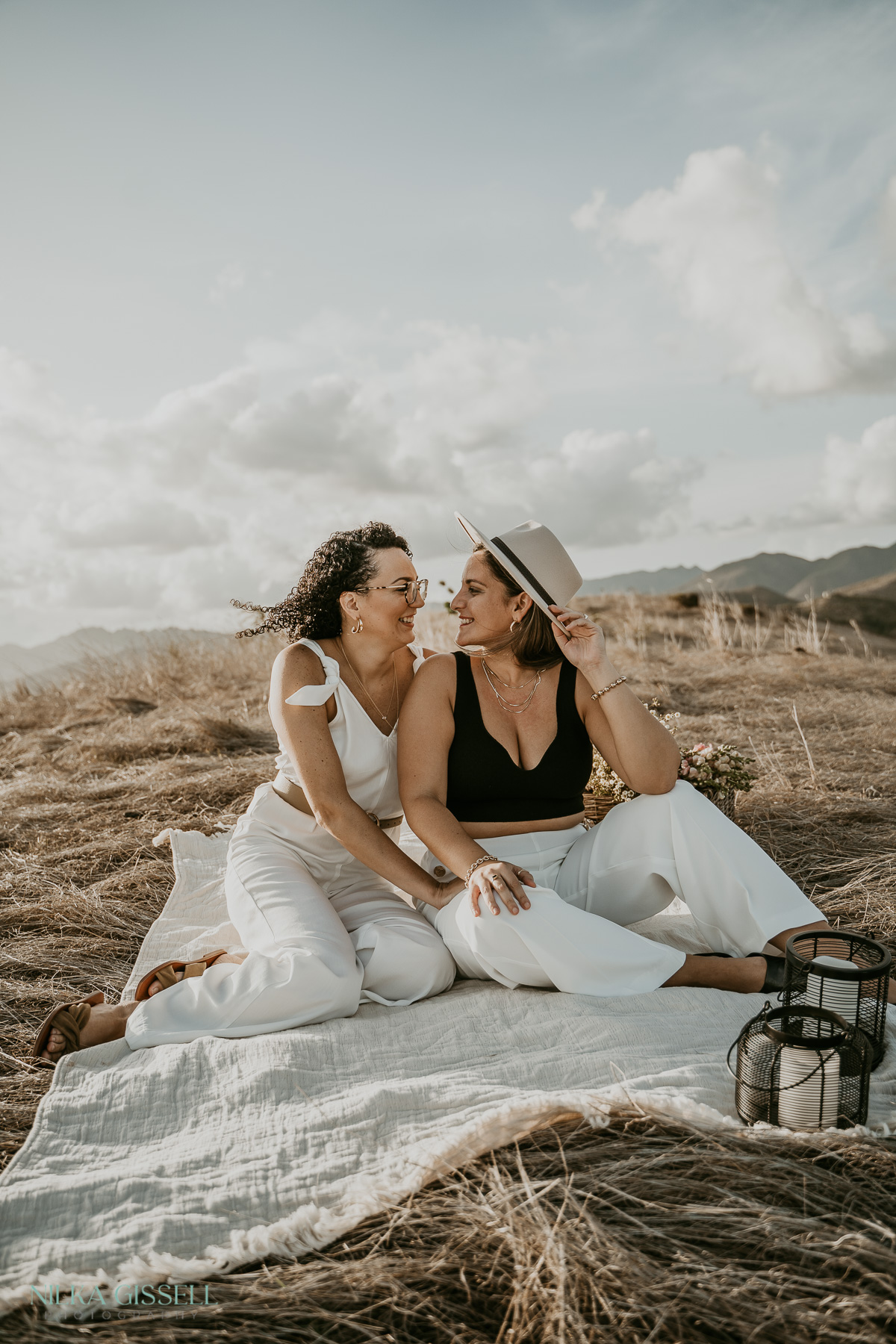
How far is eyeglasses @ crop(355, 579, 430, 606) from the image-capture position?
117 inches

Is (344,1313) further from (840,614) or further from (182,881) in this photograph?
(840,614)

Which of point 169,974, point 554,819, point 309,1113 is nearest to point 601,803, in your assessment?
point 554,819

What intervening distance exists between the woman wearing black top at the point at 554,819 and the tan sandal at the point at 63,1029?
1022mm

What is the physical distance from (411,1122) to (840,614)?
2115cm

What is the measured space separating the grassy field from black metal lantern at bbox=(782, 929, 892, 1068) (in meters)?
0.31

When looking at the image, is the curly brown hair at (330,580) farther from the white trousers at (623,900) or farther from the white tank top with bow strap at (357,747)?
the white trousers at (623,900)

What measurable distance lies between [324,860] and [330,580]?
0.96 metres

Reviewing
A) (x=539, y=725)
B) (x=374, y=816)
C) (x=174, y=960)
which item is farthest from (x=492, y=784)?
(x=174, y=960)

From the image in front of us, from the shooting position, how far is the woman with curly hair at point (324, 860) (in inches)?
92.1

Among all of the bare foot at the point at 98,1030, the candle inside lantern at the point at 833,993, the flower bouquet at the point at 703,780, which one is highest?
the flower bouquet at the point at 703,780

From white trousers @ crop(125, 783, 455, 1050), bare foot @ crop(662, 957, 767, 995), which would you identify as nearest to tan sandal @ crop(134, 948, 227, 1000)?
white trousers @ crop(125, 783, 455, 1050)

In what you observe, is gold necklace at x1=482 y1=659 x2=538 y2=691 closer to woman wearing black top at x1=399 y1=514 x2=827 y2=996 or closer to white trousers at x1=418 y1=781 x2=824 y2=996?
woman wearing black top at x1=399 y1=514 x2=827 y2=996

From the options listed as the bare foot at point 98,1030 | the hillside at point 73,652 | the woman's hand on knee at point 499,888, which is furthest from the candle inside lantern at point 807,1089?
the hillside at point 73,652

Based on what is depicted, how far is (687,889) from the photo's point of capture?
8.56 feet
